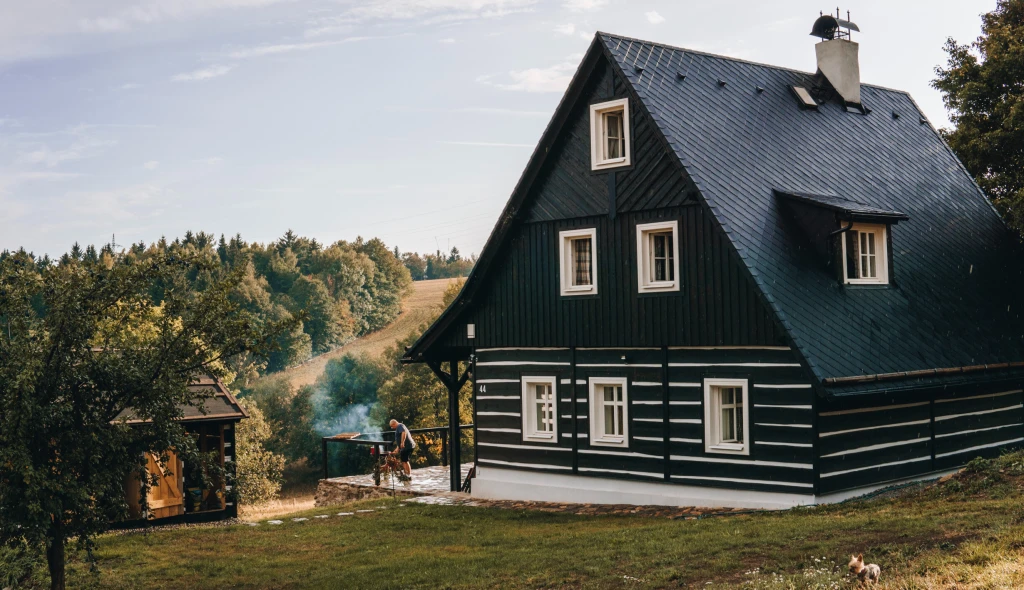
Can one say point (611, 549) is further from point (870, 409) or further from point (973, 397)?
point (973, 397)

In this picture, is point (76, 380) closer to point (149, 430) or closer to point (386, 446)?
point (149, 430)

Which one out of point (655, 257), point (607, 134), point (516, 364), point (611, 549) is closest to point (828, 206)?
point (655, 257)

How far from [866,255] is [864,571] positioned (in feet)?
34.0

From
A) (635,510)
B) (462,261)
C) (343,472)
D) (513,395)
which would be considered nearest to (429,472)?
(513,395)

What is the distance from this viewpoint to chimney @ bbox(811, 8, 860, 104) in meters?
22.1

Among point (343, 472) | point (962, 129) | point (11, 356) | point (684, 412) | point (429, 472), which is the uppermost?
point (962, 129)

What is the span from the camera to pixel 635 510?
17234 millimetres

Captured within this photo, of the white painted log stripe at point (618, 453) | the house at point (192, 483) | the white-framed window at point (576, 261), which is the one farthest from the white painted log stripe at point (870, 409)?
the house at point (192, 483)

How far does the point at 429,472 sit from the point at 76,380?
1491 cm

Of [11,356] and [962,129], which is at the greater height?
[962,129]

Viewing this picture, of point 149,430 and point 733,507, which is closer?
point 149,430

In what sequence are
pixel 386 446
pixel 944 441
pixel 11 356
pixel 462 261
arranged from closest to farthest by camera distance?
pixel 11 356 → pixel 944 441 → pixel 386 446 → pixel 462 261

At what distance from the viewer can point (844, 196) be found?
18.9 meters

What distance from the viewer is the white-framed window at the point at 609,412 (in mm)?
18141
